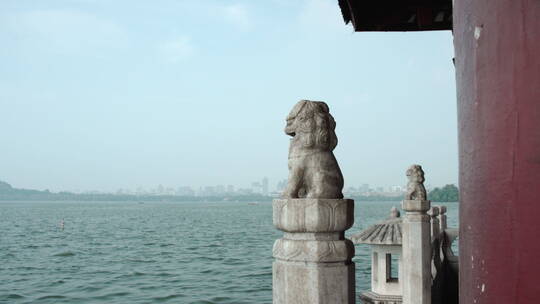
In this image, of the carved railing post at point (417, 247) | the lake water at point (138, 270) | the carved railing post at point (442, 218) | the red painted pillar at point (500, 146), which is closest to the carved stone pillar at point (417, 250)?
the carved railing post at point (417, 247)

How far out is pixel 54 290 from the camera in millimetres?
29703

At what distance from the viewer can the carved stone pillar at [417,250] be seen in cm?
791

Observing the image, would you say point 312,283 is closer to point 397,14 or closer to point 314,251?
point 314,251

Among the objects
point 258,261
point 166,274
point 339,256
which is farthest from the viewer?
point 258,261

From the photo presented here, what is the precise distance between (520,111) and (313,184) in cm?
269

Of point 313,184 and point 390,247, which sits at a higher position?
point 313,184

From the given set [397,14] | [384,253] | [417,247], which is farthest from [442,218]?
[397,14]

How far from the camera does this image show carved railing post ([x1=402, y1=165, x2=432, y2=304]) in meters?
7.92

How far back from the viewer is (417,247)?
799 centimetres

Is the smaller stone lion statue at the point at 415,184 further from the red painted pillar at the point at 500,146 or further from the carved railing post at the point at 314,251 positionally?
the red painted pillar at the point at 500,146

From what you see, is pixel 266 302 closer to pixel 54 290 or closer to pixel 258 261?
pixel 54 290

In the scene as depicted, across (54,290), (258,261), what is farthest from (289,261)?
(258,261)

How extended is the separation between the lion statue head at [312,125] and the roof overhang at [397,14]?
1682 millimetres

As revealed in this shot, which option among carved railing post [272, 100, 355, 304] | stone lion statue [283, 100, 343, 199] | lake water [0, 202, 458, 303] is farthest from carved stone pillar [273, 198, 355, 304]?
lake water [0, 202, 458, 303]
